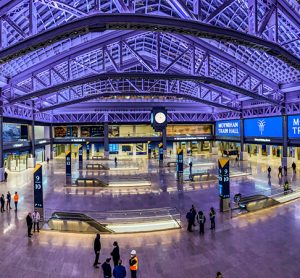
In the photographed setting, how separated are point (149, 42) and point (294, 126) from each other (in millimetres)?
23057

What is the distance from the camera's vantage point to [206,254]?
11.8 metres

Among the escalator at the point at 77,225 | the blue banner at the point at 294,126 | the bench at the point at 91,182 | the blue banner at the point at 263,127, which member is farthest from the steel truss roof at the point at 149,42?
the escalator at the point at 77,225

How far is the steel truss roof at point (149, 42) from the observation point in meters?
12.2

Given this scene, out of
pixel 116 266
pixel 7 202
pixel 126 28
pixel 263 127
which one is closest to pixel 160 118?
pixel 263 127

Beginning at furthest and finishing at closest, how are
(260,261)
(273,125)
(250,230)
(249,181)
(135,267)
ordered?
(273,125), (249,181), (250,230), (260,261), (135,267)

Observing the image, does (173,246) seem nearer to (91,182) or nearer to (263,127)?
(91,182)

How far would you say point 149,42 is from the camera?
124 ft

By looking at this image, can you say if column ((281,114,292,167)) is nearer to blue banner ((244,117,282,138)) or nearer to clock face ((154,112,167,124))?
blue banner ((244,117,282,138))

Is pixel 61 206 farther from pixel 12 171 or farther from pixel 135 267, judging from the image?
pixel 12 171

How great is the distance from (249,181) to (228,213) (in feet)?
37.3

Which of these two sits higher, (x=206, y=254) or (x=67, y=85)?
(x=67, y=85)

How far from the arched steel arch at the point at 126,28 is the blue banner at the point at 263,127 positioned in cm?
2850

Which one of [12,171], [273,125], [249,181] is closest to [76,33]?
[249,181]

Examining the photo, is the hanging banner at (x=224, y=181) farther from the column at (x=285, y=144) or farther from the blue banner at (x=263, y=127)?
the blue banner at (x=263, y=127)
